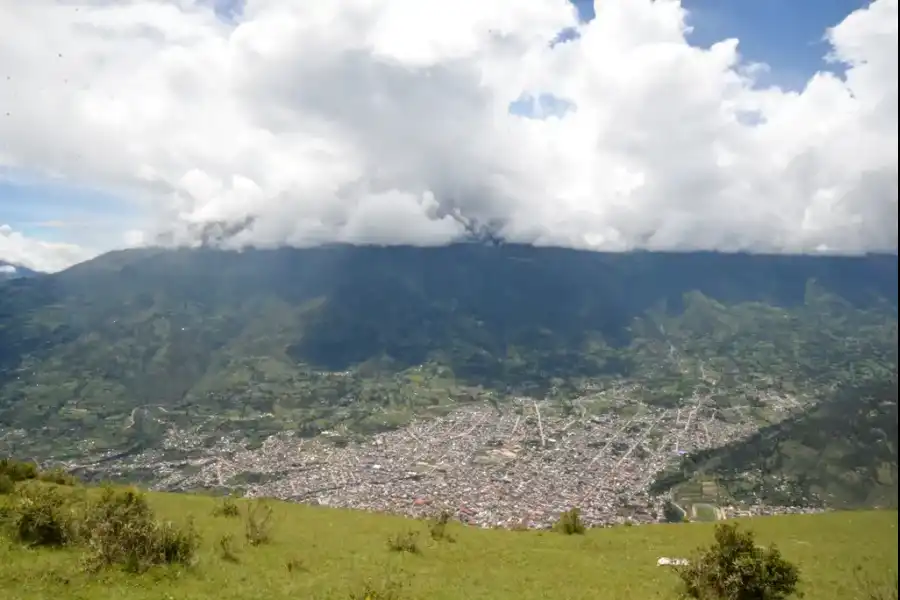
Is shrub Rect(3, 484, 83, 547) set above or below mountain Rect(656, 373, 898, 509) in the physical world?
above

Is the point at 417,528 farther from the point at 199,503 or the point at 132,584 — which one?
the point at 132,584

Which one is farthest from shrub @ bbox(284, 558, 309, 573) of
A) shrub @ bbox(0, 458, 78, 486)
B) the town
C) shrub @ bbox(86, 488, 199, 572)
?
the town

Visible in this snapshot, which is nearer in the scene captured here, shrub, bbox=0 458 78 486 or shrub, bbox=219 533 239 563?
shrub, bbox=219 533 239 563

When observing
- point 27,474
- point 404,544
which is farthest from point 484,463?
point 404,544

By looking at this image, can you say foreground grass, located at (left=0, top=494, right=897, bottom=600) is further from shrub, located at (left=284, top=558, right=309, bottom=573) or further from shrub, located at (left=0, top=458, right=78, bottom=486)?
shrub, located at (left=0, top=458, right=78, bottom=486)

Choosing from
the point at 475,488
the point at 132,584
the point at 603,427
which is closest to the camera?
the point at 132,584

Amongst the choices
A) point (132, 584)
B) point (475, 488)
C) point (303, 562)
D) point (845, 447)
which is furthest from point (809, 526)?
point (845, 447)
